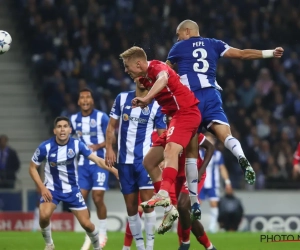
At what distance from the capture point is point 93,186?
12.9m

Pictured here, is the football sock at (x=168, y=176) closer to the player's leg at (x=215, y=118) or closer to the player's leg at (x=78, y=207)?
the player's leg at (x=215, y=118)

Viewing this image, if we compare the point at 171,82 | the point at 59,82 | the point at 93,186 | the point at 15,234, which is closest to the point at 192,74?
the point at 171,82

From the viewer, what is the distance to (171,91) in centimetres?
945

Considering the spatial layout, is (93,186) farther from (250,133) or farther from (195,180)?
(250,133)

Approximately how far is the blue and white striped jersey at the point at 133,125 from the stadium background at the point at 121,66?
292 inches

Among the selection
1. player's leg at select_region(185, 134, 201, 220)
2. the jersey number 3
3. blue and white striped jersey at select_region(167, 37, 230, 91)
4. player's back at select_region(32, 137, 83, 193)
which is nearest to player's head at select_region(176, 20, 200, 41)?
blue and white striped jersey at select_region(167, 37, 230, 91)

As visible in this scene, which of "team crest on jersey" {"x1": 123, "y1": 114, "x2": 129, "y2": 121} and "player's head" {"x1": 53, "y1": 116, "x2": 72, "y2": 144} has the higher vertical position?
"team crest on jersey" {"x1": 123, "y1": 114, "x2": 129, "y2": 121}

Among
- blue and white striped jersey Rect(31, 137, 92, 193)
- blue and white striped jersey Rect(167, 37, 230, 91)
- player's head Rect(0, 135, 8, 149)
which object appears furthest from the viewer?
player's head Rect(0, 135, 8, 149)

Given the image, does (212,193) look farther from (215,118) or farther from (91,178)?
(215,118)

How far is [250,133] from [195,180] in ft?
29.7

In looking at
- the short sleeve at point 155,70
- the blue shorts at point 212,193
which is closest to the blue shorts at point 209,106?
the short sleeve at point 155,70

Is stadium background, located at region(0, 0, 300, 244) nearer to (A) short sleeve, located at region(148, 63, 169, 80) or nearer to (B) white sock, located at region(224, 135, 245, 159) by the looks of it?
(B) white sock, located at region(224, 135, 245, 159)

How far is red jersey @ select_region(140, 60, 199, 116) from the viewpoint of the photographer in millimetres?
9344

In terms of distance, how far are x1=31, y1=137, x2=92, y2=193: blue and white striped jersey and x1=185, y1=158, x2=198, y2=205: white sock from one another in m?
1.68
